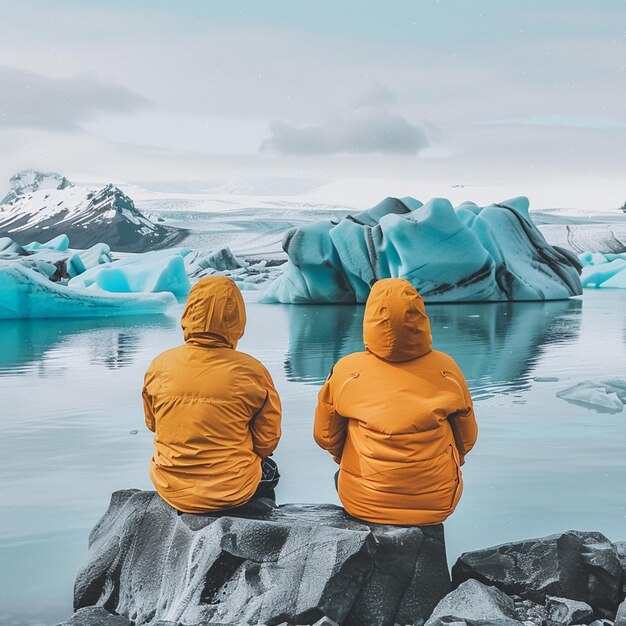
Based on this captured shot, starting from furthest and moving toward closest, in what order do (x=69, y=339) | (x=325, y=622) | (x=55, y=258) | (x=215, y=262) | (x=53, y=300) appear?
(x=215, y=262) < (x=55, y=258) < (x=53, y=300) < (x=69, y=339) < (x=325, y=622)

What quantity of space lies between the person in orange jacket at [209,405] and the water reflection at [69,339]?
4273 millimetres

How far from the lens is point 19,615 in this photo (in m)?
2.00

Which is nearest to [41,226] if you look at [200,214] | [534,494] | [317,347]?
[200,214]

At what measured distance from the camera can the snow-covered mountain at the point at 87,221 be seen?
5069 cm

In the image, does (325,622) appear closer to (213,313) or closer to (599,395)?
(213,313)

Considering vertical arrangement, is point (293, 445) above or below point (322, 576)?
below

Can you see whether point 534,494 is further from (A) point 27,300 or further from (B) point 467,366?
(A) point 27,300

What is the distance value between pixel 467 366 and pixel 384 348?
4.24 metres

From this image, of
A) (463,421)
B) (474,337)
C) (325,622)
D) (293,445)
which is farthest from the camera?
(474,337)

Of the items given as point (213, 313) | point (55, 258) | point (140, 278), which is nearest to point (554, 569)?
point (213, 313)

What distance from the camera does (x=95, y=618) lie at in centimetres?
185

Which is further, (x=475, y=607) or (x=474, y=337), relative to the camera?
(x=474, y=337)

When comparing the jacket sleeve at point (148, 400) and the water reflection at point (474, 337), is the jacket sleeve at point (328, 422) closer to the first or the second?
the jacket sleeve at point (148, 400)

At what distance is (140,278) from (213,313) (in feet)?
48.1
